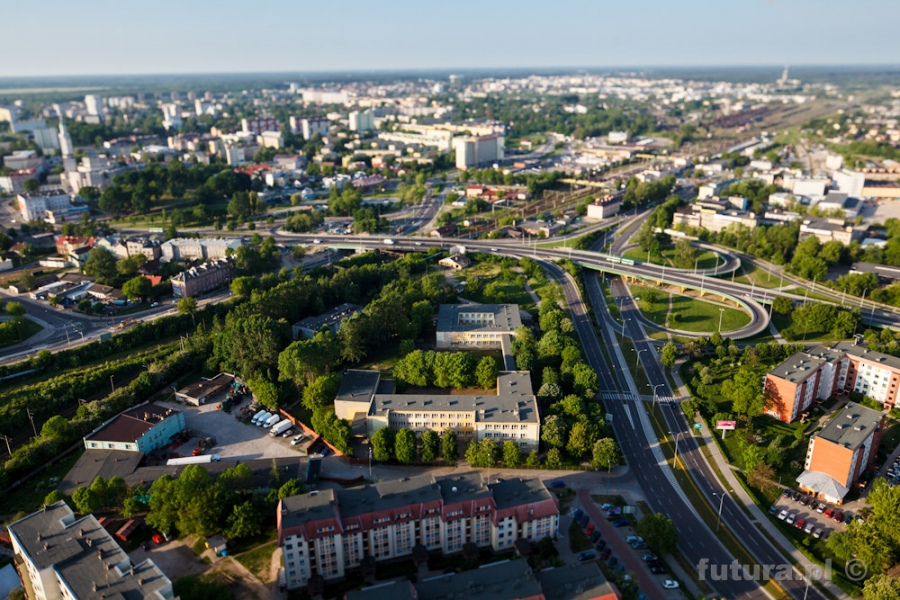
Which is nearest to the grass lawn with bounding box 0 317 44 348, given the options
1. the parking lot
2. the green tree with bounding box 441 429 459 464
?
the green tree with bounding box 441 429 459 464

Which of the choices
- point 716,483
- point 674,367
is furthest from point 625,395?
point 716,483

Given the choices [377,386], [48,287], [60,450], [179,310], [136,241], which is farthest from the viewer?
[136,241]

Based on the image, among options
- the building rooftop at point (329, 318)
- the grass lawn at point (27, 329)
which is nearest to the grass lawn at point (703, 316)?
the building rooftop at point (329, 318)

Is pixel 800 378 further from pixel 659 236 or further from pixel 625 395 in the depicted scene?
pixel 659 236

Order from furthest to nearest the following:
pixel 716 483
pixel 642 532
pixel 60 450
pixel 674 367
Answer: pixel 674 367, pixel 60 450, pixel 716 483, pixel 642 532

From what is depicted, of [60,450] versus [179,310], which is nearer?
[60,450]

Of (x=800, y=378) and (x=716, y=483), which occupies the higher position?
(x=800, y=378)

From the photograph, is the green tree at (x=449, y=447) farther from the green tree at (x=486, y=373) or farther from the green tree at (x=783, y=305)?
the green tree at (x=783, y=305)
